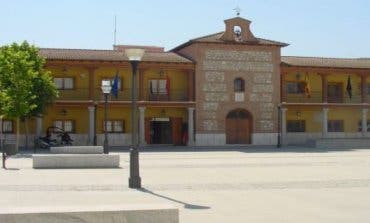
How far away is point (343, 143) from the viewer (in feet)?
138

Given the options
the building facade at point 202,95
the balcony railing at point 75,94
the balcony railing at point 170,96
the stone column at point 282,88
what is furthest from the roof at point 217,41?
the balcony railing at point 75,94

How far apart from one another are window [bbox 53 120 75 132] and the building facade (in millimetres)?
68

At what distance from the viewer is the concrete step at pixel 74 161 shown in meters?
21.6

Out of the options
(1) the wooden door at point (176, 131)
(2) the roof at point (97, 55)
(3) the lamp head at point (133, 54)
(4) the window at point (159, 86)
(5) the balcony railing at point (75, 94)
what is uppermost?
(2) the roof at point (97, 55)

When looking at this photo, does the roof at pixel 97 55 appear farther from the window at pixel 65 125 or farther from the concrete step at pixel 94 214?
the concrete step at pixel 94 214

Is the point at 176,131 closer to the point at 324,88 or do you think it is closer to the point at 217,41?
the point at 217,41

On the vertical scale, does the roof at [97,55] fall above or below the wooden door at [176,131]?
above

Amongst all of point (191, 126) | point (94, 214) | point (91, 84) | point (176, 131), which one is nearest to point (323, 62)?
point (191, 126)

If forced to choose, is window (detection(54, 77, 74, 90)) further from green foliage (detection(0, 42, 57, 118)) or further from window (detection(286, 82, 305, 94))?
window (detection(286, 82, 305, 94))

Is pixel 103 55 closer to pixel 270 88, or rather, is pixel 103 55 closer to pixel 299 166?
pixel 270 88

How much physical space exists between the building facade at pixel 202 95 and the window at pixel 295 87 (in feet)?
0.54

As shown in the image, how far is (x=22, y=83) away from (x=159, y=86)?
13690mm

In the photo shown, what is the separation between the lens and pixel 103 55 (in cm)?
4284

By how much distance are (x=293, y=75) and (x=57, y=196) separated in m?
35.1
